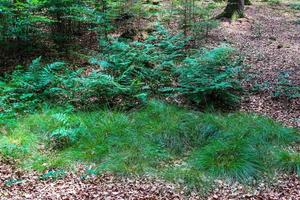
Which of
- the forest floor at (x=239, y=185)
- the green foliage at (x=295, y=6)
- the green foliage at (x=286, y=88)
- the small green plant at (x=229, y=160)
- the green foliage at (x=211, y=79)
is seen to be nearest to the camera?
the forest floor at (x=239, y=185)

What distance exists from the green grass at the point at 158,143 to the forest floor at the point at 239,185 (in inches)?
11.5

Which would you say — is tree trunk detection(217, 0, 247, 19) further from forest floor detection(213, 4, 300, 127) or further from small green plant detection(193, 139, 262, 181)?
small green plant detection(193, 139, 262, 181)

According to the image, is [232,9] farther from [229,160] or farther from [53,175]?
[53,175]

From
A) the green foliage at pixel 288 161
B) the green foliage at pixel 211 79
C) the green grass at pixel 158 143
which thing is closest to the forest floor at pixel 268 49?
the green foliage at pixel 211 79

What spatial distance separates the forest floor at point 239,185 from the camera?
5625mm

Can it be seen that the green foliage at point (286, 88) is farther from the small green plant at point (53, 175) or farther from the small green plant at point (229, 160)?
the small green plant at point (53, 175)

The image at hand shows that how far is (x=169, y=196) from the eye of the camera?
5594mm

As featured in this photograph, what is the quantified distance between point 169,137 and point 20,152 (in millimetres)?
2856

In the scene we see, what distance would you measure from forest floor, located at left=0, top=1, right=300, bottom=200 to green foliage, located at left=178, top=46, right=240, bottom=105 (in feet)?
1.75

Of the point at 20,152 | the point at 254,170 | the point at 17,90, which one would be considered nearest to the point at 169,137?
the point at 254,170

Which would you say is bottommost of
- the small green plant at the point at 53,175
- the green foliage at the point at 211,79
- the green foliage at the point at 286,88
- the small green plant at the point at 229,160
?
the small green plant at the point at 53,175

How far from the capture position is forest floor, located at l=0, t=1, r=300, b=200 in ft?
18.5

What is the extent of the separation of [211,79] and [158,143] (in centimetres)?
247

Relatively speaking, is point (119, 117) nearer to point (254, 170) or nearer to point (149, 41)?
point (254, 170)
